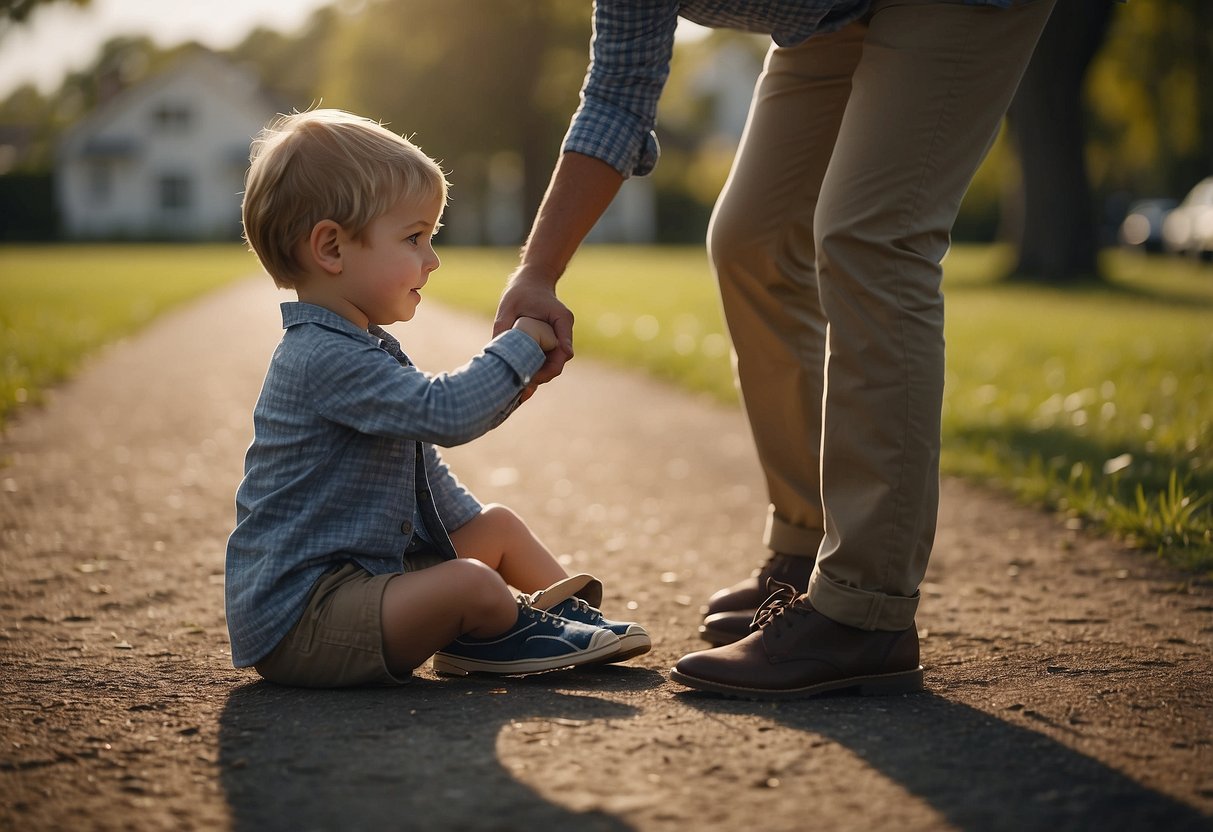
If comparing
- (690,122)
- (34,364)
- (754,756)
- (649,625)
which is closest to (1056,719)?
(754,756)

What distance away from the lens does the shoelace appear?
8.41 ft

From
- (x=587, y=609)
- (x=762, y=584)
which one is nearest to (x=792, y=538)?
(x=762, y=584)

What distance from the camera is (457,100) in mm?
45250

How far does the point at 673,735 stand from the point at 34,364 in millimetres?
6830

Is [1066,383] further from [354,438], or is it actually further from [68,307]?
[68,307]

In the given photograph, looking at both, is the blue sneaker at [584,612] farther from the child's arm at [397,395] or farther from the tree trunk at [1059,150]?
the tree trunk at [1059,150]

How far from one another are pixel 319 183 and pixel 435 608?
867 millimetres

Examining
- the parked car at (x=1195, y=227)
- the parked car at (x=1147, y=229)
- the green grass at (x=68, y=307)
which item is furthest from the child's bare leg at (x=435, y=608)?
the parked car at (x=1147, y=229)

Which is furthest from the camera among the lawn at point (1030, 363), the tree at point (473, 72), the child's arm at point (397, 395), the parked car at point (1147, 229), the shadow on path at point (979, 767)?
the tree at point (473, 72)

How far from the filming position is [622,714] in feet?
7.54

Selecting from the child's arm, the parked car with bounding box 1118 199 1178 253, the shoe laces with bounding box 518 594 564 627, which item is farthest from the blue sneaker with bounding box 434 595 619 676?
the parked car with bounding box 1118 199 1178 253

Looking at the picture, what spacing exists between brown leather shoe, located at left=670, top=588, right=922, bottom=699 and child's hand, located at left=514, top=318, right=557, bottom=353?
2.27ft

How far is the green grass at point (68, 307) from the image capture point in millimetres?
7668

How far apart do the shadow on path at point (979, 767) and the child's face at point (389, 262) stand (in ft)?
3.29
